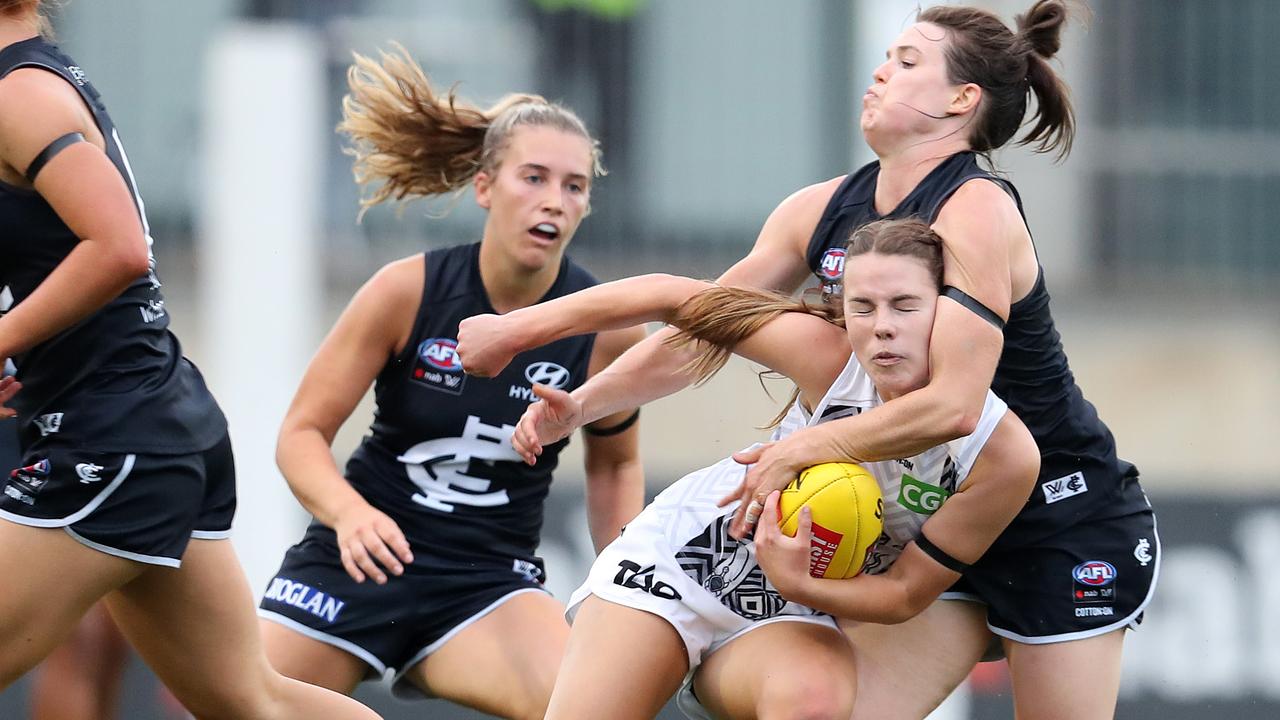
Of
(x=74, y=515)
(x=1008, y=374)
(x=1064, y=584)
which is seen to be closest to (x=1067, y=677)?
(x=1064, y=584)

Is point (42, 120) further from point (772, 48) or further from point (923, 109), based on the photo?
point (772, 48)

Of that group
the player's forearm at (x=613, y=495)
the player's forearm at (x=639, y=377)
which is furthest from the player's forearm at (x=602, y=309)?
the player's forearm at (x=613, y=495)

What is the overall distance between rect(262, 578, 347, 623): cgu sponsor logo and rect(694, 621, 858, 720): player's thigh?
1111 millimetres

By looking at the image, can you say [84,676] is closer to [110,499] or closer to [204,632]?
[204,632]

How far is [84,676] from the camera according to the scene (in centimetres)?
427

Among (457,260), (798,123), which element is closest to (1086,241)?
(798,123)

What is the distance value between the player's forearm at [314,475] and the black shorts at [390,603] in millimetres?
194

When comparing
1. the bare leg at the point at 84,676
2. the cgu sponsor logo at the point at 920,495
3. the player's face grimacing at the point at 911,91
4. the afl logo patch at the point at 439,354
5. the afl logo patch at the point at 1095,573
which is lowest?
the bare leg at the point at 84,676

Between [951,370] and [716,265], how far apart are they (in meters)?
5.43

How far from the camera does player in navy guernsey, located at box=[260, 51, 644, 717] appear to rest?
4.22 m

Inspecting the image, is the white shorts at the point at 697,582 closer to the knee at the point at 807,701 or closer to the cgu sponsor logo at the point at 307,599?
the knee at the point at 807,701

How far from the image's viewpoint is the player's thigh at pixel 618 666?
340cm

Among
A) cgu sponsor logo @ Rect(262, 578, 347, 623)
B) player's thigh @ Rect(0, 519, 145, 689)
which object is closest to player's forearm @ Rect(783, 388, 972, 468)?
player's thigh @ Rect(0, 519, 145, 689)

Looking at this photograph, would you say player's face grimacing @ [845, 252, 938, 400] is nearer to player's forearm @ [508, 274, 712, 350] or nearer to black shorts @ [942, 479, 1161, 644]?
player's forearm @ [508, 274, 712, 350]
